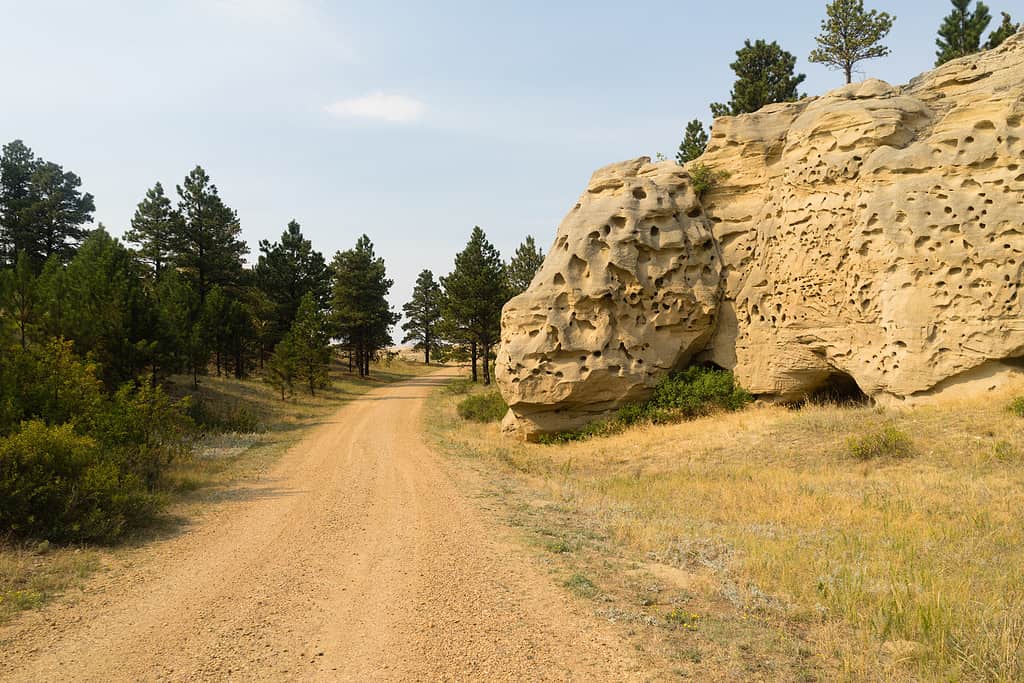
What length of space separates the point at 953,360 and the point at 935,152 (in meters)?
5.87

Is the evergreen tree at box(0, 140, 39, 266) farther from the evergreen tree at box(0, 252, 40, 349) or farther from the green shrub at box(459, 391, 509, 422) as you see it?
the green shrub at box(459, 391, 509, 422)

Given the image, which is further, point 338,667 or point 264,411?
point 264,411

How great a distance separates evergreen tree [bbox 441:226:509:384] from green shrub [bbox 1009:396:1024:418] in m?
27.6

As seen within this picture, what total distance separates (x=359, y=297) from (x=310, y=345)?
13762 millimetres

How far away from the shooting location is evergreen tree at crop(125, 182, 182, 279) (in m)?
39.4

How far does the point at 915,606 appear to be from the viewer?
568cm

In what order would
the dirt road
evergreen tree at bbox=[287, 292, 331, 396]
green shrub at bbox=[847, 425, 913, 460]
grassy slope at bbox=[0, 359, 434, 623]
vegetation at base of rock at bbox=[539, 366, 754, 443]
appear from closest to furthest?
the dirt road → grassy slope at bbox=[0, 359, 434, 623] → green shrub at bbox=[847, 425, 913, 460] → vegetation at base of rock at bbox=[539, 366, 754, 443] → evergreen tree at bbox=[287, 292, 331, 396]

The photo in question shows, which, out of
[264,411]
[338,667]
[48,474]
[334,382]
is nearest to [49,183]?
[334,382]

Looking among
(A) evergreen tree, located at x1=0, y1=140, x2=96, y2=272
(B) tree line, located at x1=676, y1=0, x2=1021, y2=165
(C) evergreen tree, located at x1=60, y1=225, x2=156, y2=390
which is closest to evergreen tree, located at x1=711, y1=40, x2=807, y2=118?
(B) tree line, located at x1=676, y1=0, x2=1021, y2=165

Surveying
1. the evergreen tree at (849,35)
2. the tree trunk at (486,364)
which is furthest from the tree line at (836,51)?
the tree trunk at (486,364)

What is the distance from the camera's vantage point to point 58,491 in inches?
343

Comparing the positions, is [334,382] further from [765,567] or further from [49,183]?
[765,567]

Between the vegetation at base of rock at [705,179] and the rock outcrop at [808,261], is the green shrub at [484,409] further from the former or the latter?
the vegetation at base of rock at [705,179]

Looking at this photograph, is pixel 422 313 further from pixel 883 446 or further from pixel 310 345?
pixel 883 446
